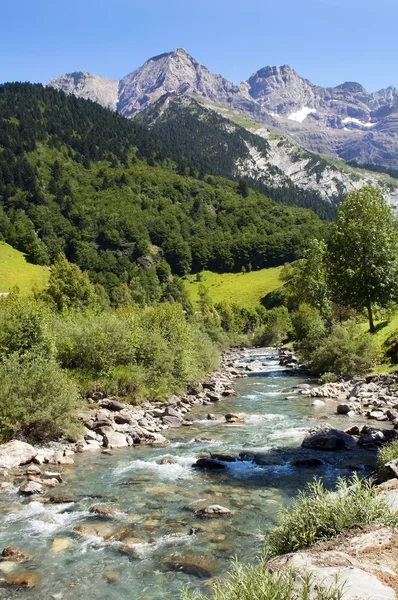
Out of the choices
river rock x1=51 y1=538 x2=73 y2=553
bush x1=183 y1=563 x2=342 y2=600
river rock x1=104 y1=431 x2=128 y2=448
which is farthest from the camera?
river rock x1=104 y1=431 x2=128 y2=448

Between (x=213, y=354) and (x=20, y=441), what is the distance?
40.2 meters

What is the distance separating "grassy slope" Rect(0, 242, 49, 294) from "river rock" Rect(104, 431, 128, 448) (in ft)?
334

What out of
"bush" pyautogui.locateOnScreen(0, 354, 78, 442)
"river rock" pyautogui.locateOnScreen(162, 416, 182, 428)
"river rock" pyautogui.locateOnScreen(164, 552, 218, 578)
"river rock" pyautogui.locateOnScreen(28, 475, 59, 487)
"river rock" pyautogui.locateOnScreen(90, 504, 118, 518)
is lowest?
"river rock" pyautogui.locateOnScreen(162, 416, 182, 428)

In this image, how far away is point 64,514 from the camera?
585 inches

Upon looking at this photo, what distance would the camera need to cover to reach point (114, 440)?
24.0 metres

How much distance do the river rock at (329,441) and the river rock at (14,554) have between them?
1452 centimetres

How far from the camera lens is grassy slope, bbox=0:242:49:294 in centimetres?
12491

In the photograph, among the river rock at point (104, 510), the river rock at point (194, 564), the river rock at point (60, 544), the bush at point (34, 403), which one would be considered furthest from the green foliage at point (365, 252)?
the river rock at point (60, 544)

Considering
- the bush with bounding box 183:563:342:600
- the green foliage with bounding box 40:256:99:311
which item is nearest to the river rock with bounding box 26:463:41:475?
the bush with bounding box 183:563:342:600

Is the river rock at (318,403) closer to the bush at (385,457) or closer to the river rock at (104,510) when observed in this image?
the bush at (385,457)

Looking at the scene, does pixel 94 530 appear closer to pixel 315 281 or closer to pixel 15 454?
pixel 15 454

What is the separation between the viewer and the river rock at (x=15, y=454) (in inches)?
765

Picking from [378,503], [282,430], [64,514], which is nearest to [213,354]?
[282,430]

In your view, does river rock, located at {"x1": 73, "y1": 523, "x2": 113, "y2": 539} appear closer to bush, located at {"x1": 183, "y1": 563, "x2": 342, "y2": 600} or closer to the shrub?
bush, located at {"x1": 183, "y1": 563, "x2": 342, "y2": 600}
